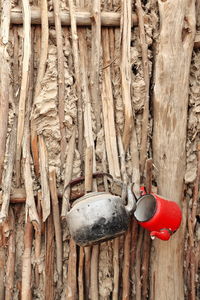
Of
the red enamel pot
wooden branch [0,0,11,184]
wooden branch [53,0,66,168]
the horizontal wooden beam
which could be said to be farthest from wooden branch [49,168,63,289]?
the horizontal wooden beam

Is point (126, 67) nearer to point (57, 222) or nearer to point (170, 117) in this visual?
point (170, 117)

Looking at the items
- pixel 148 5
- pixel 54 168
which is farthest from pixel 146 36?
pixel 54 168

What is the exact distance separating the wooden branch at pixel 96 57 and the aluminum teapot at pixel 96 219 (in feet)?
1.50

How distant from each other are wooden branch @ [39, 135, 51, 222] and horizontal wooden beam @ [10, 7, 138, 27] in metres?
0.57

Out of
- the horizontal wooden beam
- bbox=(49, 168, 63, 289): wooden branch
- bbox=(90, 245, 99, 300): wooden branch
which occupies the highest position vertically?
the horizontal wooden beam

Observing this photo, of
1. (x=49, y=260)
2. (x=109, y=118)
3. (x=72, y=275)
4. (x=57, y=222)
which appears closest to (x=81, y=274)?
(x=72, y=275)

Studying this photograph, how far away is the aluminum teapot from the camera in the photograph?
65.6 inches

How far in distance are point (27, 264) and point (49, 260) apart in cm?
11

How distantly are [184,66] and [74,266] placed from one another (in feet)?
3.73

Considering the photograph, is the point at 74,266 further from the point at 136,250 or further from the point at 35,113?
the point at 35,113

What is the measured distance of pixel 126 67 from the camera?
1.99 meters

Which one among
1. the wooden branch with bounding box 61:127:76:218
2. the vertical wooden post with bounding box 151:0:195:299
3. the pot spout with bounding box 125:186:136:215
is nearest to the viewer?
the pot spout with bounding box 125:186:136:215

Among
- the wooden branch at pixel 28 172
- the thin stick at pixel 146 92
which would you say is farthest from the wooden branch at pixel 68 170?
the thin stick at pixel 146 92

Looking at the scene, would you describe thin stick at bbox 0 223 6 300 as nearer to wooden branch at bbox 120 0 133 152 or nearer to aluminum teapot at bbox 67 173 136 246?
aluminum teapot at bbox 67 173 136 246
